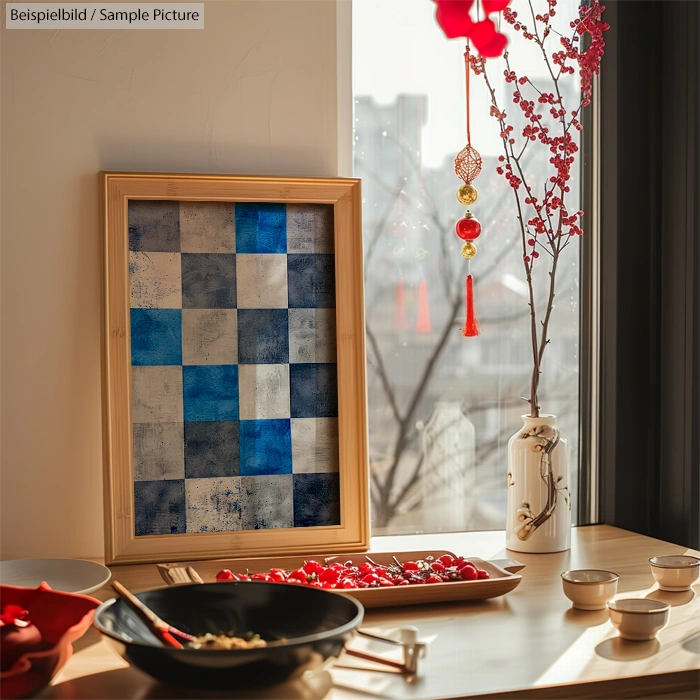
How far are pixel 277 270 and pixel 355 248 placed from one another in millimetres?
143

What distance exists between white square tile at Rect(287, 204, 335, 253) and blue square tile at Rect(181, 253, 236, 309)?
0.11 meters

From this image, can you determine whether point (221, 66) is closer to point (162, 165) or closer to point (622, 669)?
point (162, 165)

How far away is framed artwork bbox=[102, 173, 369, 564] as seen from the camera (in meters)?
1.30

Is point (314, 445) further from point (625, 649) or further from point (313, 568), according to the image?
point (625, 649)

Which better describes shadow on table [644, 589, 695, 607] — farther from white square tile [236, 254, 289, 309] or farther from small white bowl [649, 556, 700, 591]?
white square tile [236, 254, 289, 309]

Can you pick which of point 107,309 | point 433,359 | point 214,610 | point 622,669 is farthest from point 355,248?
point 622,669

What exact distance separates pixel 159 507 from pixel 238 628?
452 millimetres

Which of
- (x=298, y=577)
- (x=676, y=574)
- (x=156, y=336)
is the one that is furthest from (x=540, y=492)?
(x=156, y=336)

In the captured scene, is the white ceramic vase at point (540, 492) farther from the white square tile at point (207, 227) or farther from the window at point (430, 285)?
the white square tile at point (207, 227)

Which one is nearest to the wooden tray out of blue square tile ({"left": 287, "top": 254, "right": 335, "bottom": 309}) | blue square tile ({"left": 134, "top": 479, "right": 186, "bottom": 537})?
blue square tile ({"left": 134, "top": 479, "right": 186, "bottom": 537})

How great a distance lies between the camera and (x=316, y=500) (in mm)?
1371

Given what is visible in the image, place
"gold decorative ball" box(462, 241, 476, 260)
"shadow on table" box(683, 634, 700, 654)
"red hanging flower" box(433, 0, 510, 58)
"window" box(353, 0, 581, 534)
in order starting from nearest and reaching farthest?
"red hanging flower" box(433, 0, 510, 58) → "shadow on table" box(683, 634, 700, 654) → "gold decorative ball" box(462, 241, 476, 260) → "window" box(353, 0, 581, 534)

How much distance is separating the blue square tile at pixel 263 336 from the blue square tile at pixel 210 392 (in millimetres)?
38

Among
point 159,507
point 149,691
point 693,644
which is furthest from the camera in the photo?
point 159,507
